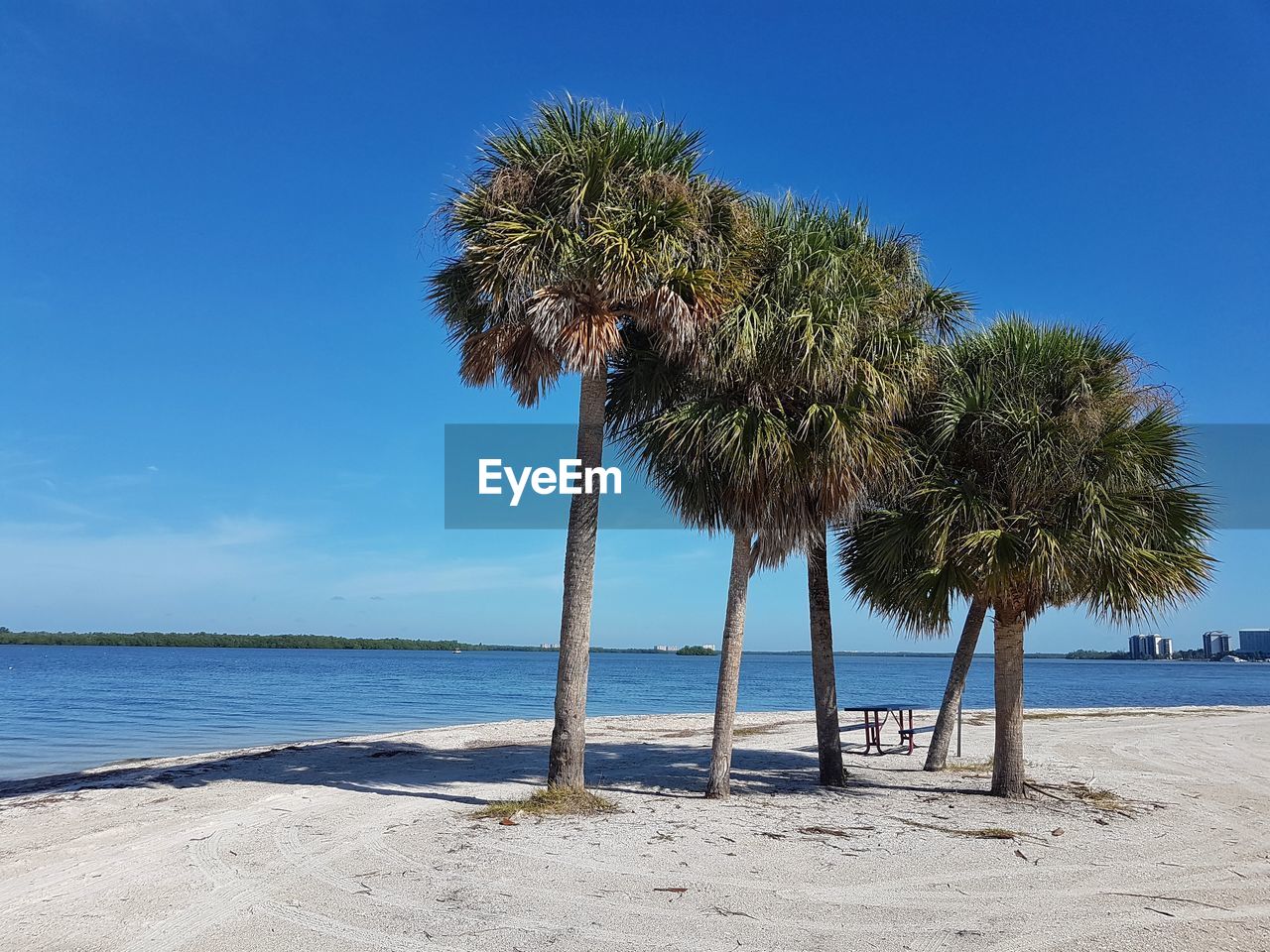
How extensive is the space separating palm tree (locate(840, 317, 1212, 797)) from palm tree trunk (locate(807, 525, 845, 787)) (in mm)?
931

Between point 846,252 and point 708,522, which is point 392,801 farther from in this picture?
point 846,252

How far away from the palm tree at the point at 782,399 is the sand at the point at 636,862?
9.34 feet

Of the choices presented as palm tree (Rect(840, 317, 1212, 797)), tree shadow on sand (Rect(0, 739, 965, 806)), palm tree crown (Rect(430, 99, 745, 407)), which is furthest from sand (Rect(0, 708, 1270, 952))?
palm tree crown (Rect(430, 99, 745, 407))

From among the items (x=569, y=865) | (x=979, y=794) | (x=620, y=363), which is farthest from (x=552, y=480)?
(x=979, y=794)

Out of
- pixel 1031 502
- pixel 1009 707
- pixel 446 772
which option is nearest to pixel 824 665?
pixel 1009 707

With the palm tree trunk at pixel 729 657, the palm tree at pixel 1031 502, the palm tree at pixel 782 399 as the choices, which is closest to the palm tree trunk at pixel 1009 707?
the palm tree at pixel 1031 502

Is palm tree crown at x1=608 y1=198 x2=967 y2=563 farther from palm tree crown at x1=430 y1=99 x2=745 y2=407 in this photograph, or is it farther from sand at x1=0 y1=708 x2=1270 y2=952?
sand at x1=0 y1=708 x2=1270 y2=952

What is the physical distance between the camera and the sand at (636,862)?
6.15 metres

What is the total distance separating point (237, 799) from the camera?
445 inches

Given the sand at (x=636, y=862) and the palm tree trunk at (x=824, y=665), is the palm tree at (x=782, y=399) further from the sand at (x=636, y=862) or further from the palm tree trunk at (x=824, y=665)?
the sand at (x=636, y=862)

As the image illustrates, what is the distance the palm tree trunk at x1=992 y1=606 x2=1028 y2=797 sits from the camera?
38.9 feet

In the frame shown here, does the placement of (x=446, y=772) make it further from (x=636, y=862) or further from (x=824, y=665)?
(x=636, y=862)

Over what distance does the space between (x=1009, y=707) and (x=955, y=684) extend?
2361mm

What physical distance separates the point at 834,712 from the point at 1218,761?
8.59 metres
